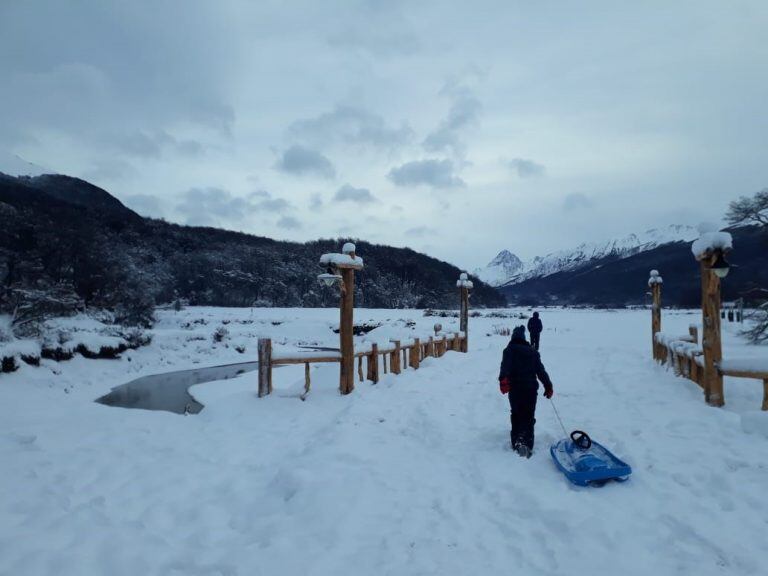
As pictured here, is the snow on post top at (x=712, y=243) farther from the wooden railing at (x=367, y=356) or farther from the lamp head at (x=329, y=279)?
the wooden railing at (x=367, y=356)

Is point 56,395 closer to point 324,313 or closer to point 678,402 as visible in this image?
point 678,402

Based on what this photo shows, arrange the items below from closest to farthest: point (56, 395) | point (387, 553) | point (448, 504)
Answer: point (387, 553) → point (448, 504) → point (56, 395)

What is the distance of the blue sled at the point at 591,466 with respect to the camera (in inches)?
181

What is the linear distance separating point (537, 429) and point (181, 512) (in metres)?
4.84

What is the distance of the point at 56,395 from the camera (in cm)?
1238

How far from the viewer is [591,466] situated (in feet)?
15.3

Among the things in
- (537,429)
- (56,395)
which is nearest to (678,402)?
(537,429)

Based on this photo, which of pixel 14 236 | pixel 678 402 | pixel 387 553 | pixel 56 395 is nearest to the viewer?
pixel 387 553

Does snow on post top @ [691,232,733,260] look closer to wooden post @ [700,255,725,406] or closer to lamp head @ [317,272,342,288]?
wooden post @ [700,255,725,406]

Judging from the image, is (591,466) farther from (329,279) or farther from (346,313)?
(346,313)

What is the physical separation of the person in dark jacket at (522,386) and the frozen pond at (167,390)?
725 cm

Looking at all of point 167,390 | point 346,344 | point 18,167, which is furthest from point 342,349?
point 18,167

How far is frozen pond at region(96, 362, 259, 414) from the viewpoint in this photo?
11.9 m

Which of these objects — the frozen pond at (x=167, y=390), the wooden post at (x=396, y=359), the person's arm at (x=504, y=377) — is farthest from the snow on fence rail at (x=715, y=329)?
the frozen pond at (x=167, y=390)
